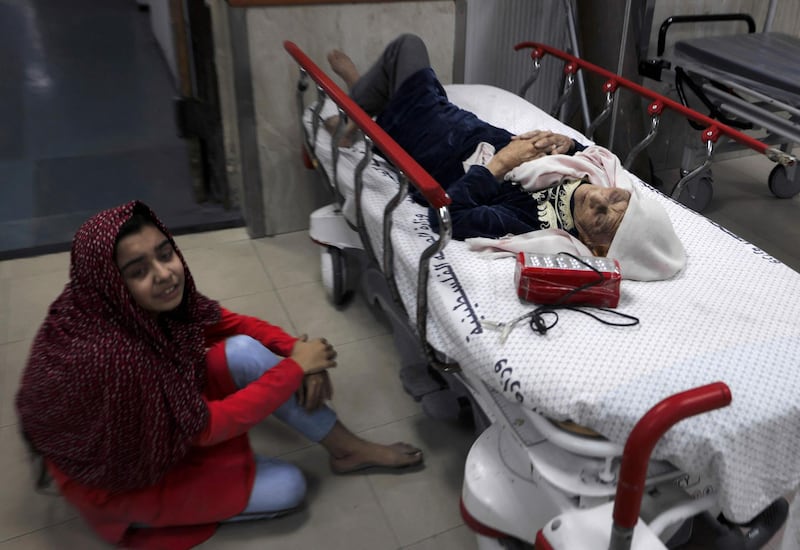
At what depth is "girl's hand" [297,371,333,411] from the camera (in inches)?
65.6

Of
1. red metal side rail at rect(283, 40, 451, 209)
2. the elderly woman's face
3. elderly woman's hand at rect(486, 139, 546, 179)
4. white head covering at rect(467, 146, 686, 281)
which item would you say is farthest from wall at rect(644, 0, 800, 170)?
red metal side rail at rect(283, 40, 451, 209)

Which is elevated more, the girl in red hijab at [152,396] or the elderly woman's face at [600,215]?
the elderly woman's face at [600,215]

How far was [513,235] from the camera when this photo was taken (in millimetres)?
1838

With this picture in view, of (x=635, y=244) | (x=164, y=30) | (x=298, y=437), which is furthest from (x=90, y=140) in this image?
(x=635, y=244)

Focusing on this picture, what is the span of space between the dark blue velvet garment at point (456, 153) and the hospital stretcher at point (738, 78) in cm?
93

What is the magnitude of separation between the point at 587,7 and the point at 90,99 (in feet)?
10.5

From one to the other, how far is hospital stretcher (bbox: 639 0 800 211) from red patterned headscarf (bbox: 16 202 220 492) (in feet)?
7.04

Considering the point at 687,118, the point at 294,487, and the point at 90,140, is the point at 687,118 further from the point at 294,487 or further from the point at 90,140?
the point at 90,140

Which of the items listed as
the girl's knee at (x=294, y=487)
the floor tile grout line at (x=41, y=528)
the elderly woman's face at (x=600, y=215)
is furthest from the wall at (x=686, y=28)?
the floor tile grout line at (x=41, y=528)

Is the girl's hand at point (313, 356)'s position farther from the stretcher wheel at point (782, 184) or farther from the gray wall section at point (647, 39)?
the stretcher wheel at point (782, 184)

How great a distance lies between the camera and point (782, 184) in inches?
136

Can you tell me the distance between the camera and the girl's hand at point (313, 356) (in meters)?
1.63

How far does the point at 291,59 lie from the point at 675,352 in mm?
2046

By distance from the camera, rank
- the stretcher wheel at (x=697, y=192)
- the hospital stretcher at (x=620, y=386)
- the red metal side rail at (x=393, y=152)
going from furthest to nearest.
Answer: the stretcher wheel at (x=697, y=192), the red metal side rail at (x=393, y=152), the hospital stretcher at (x=620, y=386)
